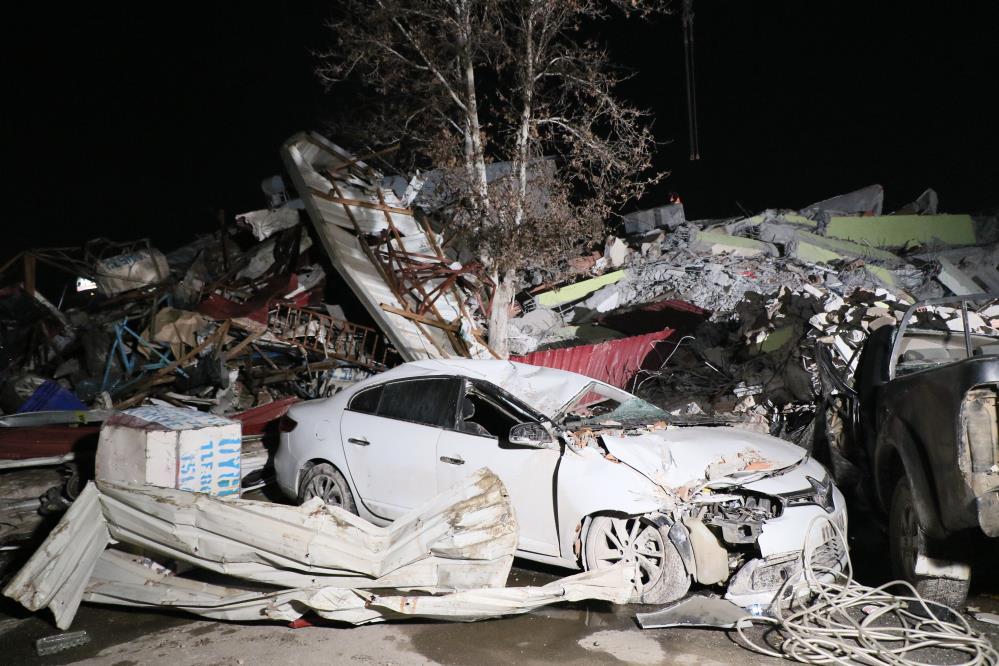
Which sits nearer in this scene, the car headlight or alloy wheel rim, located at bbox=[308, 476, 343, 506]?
the car headlight

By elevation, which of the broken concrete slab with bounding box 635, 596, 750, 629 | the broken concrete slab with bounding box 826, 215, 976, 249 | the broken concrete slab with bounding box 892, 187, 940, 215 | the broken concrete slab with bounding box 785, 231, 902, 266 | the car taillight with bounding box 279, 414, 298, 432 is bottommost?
the broken concrete slab with bounding box 635, 596, 750, 629

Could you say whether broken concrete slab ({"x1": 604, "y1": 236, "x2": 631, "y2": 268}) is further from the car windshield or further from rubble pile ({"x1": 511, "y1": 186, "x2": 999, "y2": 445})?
the car windshield

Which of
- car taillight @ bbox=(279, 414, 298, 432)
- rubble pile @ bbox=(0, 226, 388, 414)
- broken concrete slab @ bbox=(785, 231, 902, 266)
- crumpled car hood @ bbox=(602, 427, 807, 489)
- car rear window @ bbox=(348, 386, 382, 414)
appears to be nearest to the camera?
crumpled car hood @ bbox=(602, 427, 807, 489)

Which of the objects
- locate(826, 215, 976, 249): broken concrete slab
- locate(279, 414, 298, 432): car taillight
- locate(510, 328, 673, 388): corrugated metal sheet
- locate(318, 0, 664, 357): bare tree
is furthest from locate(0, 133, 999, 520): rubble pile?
locate(279, 414, 298, 432): car taillight

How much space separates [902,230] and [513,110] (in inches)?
435

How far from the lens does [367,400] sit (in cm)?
639

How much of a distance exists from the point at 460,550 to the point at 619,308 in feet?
34.7

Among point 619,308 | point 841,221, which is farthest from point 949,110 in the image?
point 619,308

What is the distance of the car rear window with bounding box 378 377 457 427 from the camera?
5.88 m

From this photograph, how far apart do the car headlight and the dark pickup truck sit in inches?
18.0

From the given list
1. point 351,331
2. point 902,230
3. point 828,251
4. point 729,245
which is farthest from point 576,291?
point 902,230

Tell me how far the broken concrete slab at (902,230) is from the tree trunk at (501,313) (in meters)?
9.14

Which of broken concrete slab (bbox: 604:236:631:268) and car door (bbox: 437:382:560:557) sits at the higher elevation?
broken concrete slab (bbox: 604:236:631:268)

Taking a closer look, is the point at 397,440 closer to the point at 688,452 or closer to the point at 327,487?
the point at 327,487
